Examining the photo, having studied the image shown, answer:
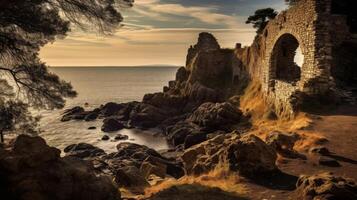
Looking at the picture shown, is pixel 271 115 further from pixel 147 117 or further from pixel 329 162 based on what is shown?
pixel 147 117

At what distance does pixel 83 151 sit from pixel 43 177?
30272mm

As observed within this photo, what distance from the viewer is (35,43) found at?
15.2 meters

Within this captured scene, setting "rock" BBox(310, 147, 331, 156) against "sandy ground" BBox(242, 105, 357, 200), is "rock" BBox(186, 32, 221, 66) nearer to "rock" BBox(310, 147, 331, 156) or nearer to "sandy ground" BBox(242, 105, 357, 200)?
"sandy ground" BBox(242, 105, 357, 200)

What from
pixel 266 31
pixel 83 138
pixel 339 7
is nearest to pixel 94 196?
pixel 266 31

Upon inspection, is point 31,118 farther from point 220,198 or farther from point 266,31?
point 266,31

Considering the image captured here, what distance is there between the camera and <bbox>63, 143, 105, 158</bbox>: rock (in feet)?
130

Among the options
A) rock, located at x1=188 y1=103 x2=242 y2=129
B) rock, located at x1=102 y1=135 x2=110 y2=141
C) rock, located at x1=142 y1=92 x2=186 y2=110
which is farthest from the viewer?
rock, located at x1=142 y1=92 x2=186 y2=110

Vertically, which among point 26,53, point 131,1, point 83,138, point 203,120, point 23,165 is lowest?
point 83,138

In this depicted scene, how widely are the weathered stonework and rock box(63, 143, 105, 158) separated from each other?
18.4m

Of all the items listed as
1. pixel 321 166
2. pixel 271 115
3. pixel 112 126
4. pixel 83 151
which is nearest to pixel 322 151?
pixel 321 166

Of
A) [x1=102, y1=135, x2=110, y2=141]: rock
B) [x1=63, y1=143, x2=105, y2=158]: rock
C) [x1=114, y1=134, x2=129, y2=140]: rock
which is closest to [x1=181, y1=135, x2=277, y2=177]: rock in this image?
[x1=63, y1=143, x2=105, y2=158]: rock

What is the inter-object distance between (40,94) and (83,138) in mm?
37706

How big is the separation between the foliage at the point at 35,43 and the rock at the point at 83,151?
23608 millimetres

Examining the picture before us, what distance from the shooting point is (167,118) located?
187 feet
